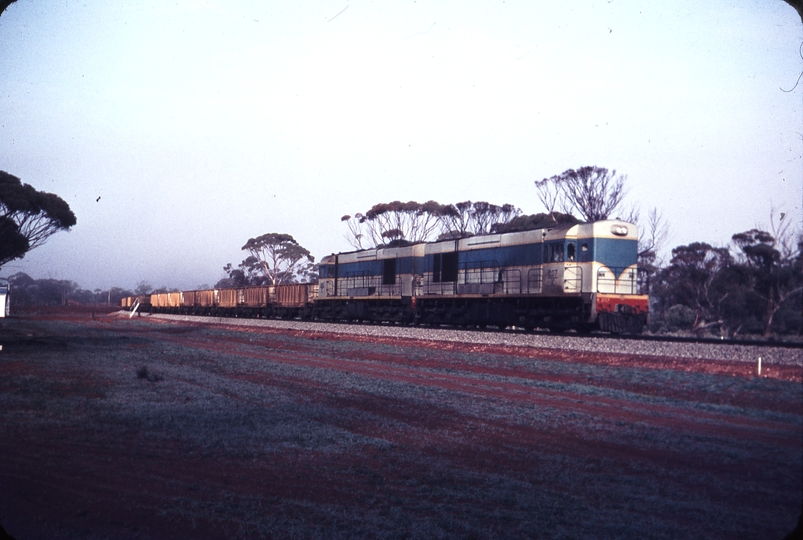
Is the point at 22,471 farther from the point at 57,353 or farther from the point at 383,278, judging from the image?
the point at 383,278

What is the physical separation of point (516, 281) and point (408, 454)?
1604 centimetres

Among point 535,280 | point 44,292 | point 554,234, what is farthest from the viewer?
point 44,292

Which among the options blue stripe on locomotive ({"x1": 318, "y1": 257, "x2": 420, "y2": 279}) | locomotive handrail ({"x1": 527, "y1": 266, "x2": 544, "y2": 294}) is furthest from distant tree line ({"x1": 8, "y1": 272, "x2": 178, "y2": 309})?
locomotive handrail ({"x1": 527, "y1": 266, "x2": 544, "y2": 294})

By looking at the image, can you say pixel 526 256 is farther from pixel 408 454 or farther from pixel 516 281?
pixel 408 454

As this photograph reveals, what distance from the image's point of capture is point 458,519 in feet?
21.7

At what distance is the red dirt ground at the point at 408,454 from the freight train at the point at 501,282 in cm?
483

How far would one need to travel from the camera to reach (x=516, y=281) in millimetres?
24328

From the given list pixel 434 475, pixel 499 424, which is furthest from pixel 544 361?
pixel 434 475

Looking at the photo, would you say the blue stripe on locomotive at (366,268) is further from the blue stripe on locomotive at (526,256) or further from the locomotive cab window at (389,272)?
the locomotive cab window at (389,272)

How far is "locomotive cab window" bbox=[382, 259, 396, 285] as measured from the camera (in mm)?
32812

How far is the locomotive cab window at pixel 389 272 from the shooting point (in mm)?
32812

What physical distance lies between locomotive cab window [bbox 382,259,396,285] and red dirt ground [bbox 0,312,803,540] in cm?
1608

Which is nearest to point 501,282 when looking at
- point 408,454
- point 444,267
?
point 444,267

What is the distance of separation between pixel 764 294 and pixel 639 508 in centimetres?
1385
